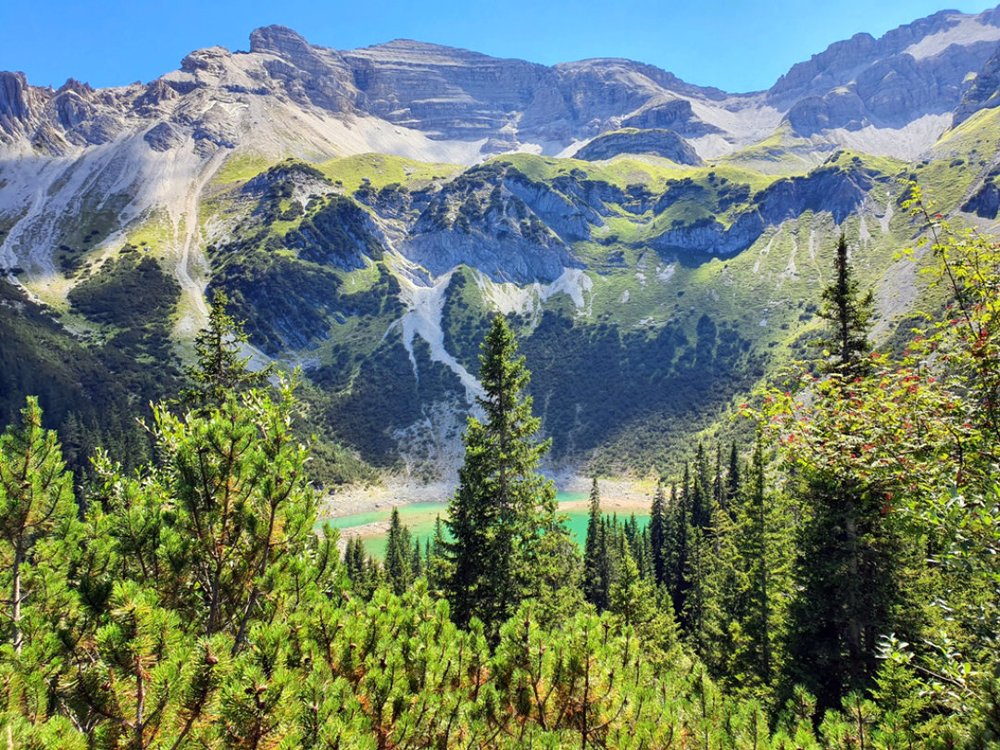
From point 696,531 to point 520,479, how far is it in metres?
38.7

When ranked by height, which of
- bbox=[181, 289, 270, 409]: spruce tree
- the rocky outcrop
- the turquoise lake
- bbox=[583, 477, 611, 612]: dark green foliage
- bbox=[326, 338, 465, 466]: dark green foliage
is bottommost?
the turquoise lake

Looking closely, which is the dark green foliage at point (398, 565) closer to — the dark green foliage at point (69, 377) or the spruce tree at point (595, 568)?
the spruce tree at point (595, 568)

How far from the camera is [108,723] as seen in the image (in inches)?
148

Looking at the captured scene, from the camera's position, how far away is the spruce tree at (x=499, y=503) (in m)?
17.7

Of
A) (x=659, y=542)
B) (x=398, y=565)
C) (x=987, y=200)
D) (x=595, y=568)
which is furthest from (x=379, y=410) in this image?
(x=987, y=200)

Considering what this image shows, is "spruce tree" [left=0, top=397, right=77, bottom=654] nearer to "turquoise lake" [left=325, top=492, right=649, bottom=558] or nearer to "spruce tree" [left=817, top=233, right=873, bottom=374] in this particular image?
"spruce tree" [left=817, top=233, right=873, bottom=374]

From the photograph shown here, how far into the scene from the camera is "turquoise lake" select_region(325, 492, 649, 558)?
112m

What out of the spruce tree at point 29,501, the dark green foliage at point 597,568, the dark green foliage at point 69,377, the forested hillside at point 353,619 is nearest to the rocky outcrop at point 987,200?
the dark green foliage at point 597,568

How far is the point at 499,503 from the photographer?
61.4ft

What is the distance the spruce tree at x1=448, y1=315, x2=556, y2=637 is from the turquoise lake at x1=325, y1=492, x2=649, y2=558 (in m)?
88.8

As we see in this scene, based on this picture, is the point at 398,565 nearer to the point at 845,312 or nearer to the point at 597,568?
the point at 597,568

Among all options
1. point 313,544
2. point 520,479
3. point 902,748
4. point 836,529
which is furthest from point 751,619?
point 313,544

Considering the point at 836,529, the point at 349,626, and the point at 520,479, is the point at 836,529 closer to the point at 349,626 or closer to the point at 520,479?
the point at 520,479

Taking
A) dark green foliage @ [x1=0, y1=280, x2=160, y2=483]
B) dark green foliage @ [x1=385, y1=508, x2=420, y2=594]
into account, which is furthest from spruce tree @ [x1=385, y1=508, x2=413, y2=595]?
dark green foliage @ [x1=0, y1=280, x2=160, y2=483]
